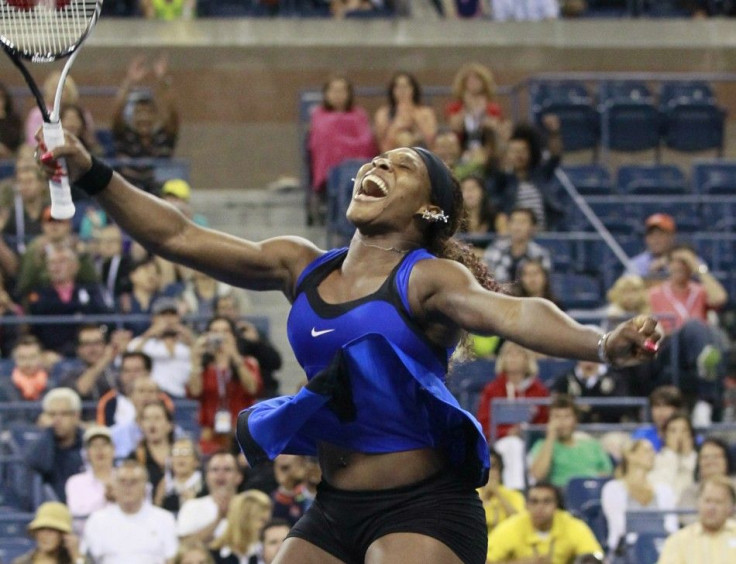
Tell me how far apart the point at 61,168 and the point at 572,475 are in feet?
17.7

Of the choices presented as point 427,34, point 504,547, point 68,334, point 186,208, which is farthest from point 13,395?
point 427,34

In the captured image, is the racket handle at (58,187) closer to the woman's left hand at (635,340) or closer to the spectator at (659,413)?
the woman's left hand at (635,340)

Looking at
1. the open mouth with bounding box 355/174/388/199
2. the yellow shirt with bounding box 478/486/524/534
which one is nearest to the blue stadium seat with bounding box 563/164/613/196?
the yellow shirt with bounding box 478/486/524/534

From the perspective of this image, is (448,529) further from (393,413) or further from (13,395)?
(13,395)

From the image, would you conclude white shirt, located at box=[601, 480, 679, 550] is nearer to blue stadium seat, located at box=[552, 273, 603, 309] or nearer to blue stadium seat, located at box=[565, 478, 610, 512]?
blue stadium seat, located at box=[565, 478, 610, 512]

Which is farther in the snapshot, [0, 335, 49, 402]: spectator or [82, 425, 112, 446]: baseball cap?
[0, 335, 49, 402]: spectator

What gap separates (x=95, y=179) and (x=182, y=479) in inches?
183

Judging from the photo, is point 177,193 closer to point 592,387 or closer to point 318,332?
point 592,387

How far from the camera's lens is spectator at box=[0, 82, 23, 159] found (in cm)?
1234

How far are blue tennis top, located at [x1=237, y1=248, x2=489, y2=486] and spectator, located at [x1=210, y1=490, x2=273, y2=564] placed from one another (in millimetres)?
3953

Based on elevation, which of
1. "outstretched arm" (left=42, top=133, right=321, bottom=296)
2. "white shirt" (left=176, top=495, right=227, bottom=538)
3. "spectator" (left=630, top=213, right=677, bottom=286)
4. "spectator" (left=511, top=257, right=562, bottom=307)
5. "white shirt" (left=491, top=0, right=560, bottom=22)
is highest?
"outstretched arm" (left=42, top=133, right=321, bottom=296)

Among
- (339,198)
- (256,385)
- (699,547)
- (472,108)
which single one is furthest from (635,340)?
(472,108)

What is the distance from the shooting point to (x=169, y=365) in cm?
1000

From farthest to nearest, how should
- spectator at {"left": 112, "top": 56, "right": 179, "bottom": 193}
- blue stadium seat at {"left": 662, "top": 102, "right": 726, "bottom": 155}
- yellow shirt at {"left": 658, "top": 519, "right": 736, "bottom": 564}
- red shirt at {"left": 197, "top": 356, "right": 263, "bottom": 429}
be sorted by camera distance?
blue stadium seat at {"left": 662, "top": 102, "right": 726, "bottom": 155}, spectator at {"left": 112, "top": 56, "right": 179, "bottom": 193}, red shirt at {"left": 197, "top": 356, "right": 263, "bottom": 429}, yellow shirt at {"left": 658, "top": 519, "right": 736, "bottom": 564}
